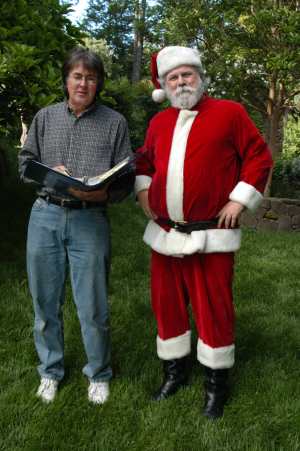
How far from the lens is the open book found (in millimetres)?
2541

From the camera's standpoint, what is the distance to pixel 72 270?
2.90 m

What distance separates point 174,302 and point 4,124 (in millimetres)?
2700

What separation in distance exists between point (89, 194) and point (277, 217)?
23.0 ft

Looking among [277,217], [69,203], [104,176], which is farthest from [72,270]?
[277,217]

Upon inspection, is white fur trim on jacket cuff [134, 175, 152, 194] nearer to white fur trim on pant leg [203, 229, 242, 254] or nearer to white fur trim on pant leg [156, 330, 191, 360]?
white fur trim on pant leg [203, 229, 242, 254]

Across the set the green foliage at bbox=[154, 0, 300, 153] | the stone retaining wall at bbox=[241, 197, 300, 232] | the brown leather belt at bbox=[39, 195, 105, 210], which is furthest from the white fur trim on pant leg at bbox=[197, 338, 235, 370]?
the green foliage at bbox=[154, 0, 300, 153]

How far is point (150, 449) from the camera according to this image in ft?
8.71

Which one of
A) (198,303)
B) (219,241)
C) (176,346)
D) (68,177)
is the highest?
(68,177)

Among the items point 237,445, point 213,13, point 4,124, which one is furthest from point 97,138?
point 213,13

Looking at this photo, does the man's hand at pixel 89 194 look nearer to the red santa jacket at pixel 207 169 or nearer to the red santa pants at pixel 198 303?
the red santa jacket at pixel 207 169

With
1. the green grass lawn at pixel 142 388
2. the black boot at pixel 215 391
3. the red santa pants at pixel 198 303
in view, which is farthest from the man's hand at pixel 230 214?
the green grass lawn at pixel 142 388

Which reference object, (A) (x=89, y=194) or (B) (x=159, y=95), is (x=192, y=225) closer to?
(A) (x=89, y=194)

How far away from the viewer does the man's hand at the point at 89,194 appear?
2609 millimetres

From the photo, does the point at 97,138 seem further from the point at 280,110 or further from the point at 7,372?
the point at 280,110
